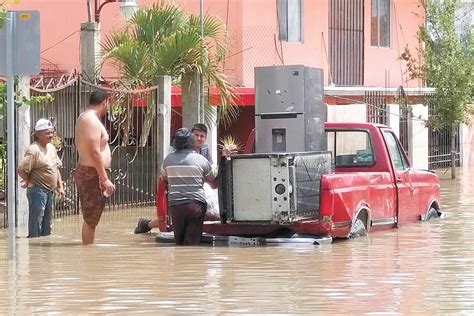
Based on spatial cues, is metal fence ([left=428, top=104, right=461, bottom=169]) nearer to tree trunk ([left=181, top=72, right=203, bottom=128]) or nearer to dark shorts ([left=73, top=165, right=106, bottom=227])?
tree trunk ([left=181, top=72, right=203, bottom=128])

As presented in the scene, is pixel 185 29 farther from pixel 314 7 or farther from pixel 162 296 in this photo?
pixel 162 296

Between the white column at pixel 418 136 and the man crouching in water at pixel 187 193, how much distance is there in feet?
64.5

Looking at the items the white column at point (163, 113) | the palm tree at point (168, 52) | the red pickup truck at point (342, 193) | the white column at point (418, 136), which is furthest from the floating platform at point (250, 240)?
the white column at point (418, 136)

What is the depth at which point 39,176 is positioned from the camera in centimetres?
1662

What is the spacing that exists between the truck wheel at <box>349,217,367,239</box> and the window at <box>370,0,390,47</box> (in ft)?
64.6

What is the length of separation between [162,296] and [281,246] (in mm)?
4454

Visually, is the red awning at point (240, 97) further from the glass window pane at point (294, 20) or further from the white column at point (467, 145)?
the white column at point (467, 145)

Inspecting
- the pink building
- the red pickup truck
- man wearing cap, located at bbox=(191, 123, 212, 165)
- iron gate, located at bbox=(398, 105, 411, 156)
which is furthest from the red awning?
man wearing cap, located at bbox=(191, 123, 212, 165)

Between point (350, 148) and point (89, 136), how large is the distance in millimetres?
4113

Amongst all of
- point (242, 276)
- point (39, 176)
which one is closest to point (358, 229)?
point (242, 276)

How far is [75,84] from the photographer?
20734 millimetres

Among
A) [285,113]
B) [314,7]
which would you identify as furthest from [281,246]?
[314,7]

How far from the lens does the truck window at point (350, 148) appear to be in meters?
16.8

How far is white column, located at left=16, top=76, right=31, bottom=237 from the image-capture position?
18.2 m
